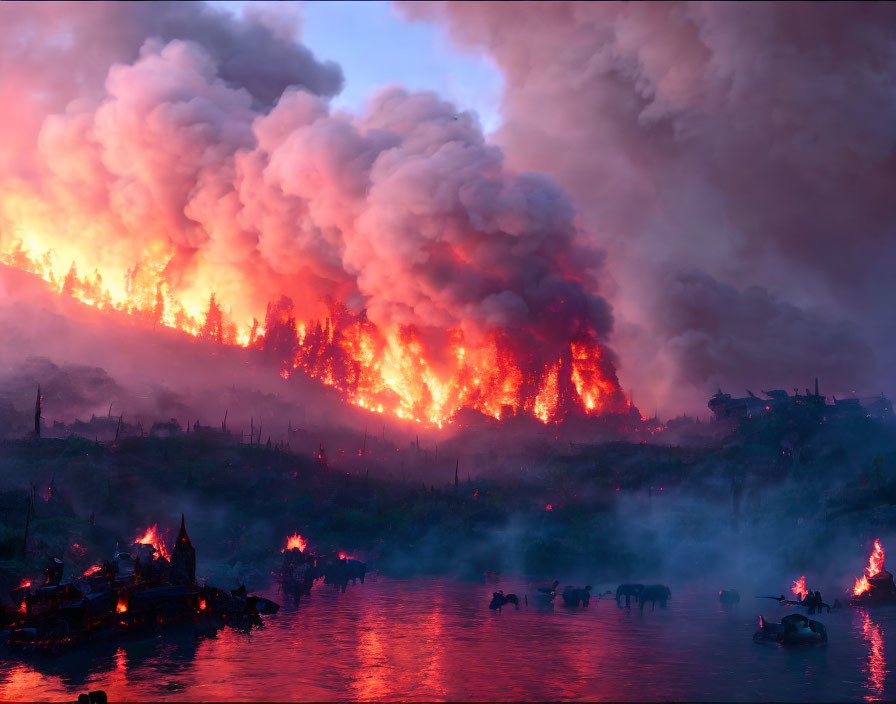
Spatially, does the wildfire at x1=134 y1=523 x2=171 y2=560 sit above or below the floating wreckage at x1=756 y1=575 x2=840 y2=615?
above

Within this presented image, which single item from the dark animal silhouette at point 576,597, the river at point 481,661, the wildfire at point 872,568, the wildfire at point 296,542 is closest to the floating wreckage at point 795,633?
the river at point 481,661

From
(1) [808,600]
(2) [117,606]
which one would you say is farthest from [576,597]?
(2) [117,606]

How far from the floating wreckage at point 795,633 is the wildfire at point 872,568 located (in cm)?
3307

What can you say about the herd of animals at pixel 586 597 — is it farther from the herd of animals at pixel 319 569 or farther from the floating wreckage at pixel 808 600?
the herd of animals at pixel 319 569

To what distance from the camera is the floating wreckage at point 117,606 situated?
66875 millimetres

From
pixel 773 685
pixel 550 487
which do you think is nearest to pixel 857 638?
pixel 773 685

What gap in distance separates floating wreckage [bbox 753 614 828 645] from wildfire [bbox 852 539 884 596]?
33071 mm

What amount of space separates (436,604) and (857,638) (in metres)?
49.1

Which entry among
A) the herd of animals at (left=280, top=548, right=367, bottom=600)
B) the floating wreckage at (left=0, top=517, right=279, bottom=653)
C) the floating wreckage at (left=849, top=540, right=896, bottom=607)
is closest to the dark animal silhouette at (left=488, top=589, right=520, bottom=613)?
the floating wreckage at (left=0, top=517, right=279, bottom=653)

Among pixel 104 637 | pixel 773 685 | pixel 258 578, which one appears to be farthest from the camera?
pixel 258 578

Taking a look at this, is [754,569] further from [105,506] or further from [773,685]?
[105,506]

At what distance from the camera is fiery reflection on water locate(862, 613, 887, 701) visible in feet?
184

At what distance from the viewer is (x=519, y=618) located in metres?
92.6

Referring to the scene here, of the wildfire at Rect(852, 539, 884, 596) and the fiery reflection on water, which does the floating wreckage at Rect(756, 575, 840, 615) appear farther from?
the wildfire at Rect(852, 539, 884, 596)
